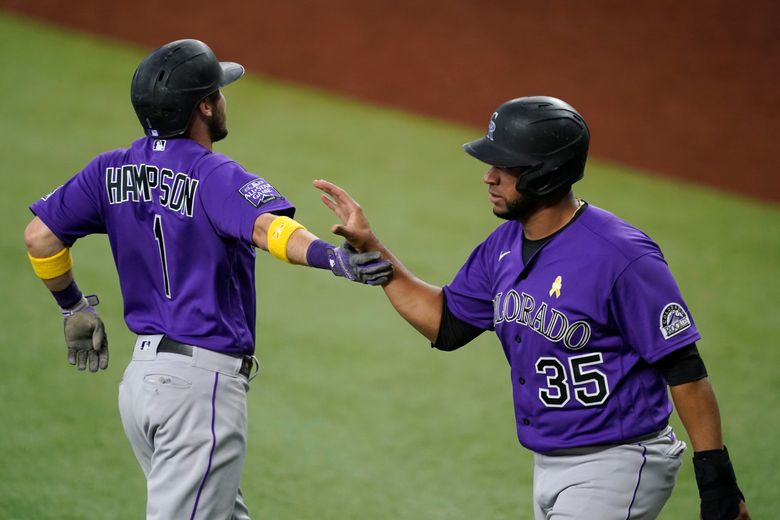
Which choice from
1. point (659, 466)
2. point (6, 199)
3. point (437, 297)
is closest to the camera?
point (659, 466)

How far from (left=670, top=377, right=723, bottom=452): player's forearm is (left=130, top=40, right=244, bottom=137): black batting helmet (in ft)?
6.21

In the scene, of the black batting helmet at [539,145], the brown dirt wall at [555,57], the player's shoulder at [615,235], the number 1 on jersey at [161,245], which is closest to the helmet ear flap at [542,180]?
the black batting helmet at [539,145]

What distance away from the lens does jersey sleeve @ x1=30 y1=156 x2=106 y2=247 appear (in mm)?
3633

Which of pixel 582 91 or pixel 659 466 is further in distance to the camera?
pixel 582 91

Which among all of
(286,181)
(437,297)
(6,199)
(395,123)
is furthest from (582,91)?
(437,297)

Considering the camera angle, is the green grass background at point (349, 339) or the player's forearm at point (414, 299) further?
the green grass background at point (349, 339)

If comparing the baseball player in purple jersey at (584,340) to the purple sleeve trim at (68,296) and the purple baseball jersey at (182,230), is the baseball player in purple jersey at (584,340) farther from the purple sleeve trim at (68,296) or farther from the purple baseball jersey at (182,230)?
the purple sleeve trim at (68,296)

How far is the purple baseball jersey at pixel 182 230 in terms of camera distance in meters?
3.37

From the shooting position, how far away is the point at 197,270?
343 centimetres

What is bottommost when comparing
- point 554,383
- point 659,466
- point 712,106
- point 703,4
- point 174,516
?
point 174,516

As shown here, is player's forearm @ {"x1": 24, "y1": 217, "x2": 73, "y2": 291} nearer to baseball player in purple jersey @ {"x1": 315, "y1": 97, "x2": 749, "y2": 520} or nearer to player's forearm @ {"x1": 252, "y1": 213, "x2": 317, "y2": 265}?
player's forearm @ {"x1": 252, "y1": 213, "x2": 317, "y2": 265}

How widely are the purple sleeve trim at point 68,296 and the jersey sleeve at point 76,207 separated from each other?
0.25 meters

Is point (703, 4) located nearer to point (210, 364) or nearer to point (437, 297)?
point (437, 297)

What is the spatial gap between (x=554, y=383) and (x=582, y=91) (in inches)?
303
